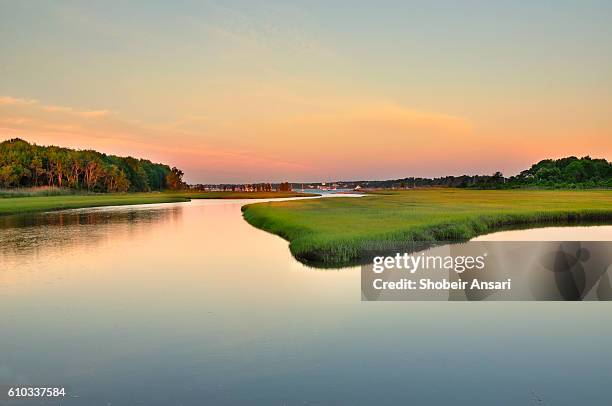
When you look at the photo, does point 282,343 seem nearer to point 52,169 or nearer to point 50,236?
point 50,236

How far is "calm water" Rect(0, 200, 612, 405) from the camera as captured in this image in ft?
30.9

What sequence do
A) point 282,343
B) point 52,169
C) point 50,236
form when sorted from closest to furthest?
point 282,343, point 50,236, point 52,169

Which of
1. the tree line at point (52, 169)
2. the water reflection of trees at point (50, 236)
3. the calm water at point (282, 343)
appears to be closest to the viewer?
the calm water at point (282, 343)

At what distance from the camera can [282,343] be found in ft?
39.9

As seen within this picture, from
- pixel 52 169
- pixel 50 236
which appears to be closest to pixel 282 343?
pixel 50 236

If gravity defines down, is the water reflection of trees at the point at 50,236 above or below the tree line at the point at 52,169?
below

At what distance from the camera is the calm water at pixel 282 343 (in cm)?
941

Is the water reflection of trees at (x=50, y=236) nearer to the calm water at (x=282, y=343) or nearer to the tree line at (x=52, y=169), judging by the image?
the calm water at (x=282, y=343)

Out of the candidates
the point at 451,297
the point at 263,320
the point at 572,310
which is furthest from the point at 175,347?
the point at 572,310

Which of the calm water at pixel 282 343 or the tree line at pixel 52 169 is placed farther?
the tree line at pixel 52 169

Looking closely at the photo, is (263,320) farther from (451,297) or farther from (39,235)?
(39,235)

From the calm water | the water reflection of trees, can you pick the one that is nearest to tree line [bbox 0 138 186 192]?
the water reflection of trees

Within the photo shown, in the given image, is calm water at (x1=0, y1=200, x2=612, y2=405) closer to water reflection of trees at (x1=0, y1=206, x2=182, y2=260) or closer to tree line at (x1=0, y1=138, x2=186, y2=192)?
water reflection of trees at (x1=0, y1=206, x2=182, y2=260)

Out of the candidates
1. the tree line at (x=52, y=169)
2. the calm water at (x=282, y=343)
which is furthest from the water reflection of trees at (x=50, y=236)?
the tree line at (x=52, y=169)
